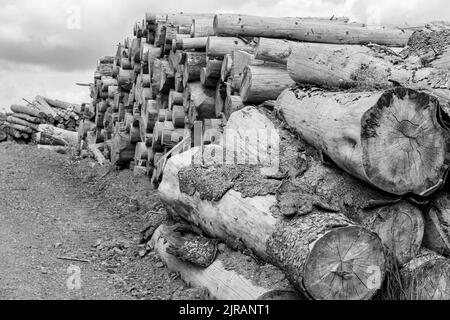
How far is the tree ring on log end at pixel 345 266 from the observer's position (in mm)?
4418

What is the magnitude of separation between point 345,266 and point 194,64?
5025mm

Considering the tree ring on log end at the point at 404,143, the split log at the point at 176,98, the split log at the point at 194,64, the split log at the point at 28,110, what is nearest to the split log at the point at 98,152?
the split log at the point at 176,98

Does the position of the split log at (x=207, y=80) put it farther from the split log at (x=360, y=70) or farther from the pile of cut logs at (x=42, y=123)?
the pile of cut logs at (x=42, y=123)

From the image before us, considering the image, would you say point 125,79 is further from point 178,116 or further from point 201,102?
point 201,102

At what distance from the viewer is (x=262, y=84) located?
23.6ft

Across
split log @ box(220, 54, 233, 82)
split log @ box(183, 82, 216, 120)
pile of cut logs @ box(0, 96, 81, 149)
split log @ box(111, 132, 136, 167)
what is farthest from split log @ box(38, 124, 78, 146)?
split log @ box(220, 54, 233, 82)

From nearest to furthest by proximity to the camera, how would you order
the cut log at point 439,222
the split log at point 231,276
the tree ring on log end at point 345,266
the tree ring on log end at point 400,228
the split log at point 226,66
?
the tree ring on log end at point 345,266
the split log at point 231,276
the tree ring on log end at point 400,228
the cut log at point 439,222
the split log at point 226,66

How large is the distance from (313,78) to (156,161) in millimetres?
4046

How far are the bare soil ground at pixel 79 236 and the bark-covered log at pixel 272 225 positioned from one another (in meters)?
0.79

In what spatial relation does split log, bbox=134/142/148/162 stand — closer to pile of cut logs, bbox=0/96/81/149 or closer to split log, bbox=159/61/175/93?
split log, bbox=159/61/175/93

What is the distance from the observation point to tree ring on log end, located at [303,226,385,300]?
4418 millimetres

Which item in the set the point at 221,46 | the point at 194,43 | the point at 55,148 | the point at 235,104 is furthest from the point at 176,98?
the point at 55,148

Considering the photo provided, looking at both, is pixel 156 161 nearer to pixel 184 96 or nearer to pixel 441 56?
pixel 184 96
